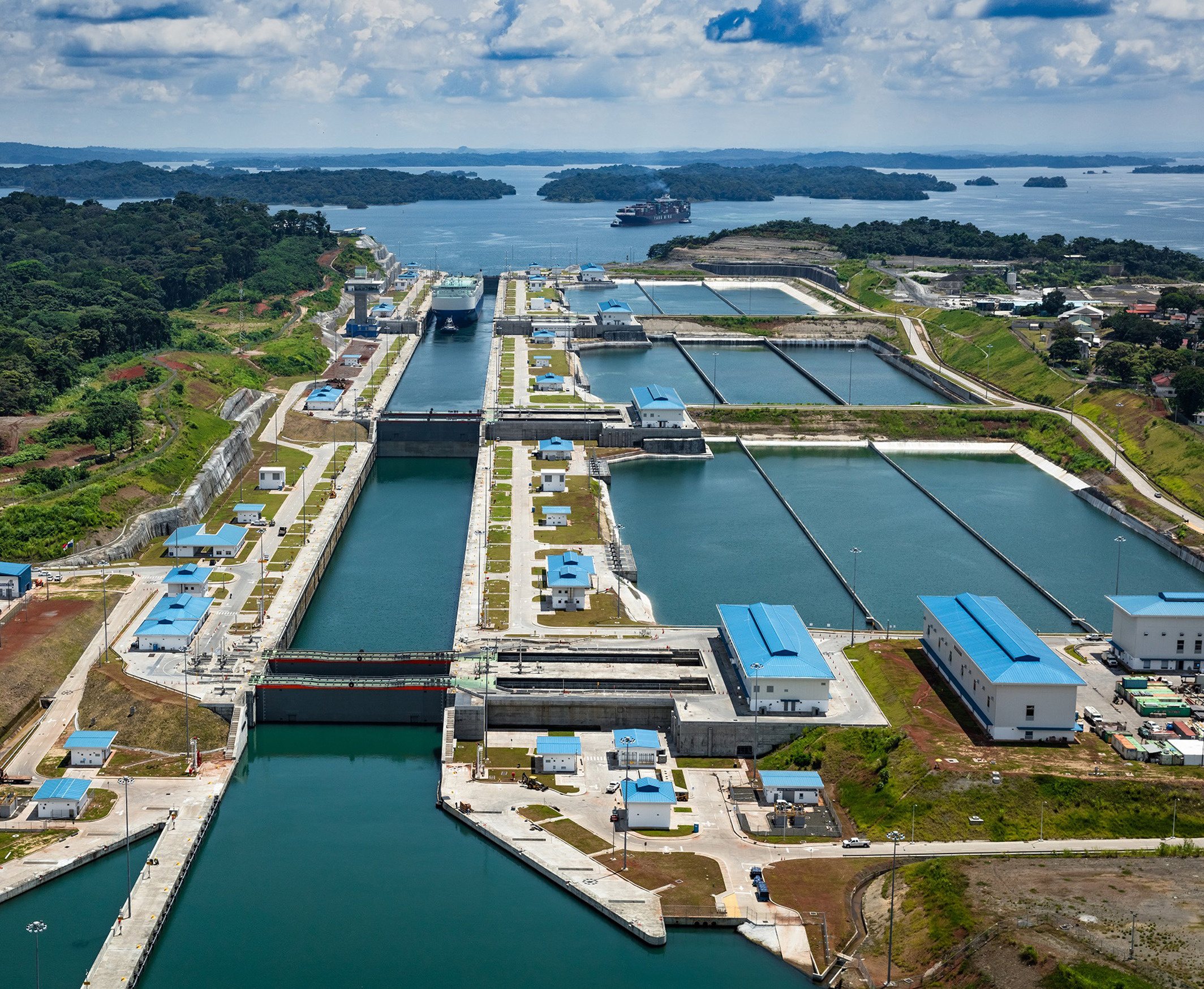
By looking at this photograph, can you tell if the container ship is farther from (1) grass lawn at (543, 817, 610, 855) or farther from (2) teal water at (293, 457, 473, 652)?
(1) grass lawn at (543, 817, 610, 855)

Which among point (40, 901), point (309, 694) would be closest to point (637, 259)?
point (309, 694)

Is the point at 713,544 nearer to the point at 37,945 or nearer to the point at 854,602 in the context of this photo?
the point at 854,602

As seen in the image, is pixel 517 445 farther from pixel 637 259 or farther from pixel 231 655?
pixel 637 259

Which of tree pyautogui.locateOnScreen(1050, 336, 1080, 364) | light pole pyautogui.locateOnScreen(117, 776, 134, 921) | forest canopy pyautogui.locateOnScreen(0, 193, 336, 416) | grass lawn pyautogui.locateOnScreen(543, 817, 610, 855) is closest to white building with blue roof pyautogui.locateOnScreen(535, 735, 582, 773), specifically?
grass lawn pyautogui.locateOnScreen(543, 817, 610, 855)

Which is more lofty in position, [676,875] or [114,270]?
[114,270]

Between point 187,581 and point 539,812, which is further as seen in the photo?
point 187,581

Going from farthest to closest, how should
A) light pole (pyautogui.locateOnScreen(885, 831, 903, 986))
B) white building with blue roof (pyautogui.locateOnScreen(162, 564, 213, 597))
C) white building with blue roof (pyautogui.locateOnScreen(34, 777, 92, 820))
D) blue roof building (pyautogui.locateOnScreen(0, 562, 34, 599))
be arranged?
white building with blue roof (pyautogui.locateOnScreen(162, 564, 213, 597)), blue roof building (pyautogui.locateOnScreen(0, 562, 34, 599)), white building with blue roof (pyautogui.locateOnScreen(34, 777, 92, 820)), light pole (pyautogui.locateOnScreen(885, 831, 903, 986))

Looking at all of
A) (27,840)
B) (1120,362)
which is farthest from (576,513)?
(1120,362)
